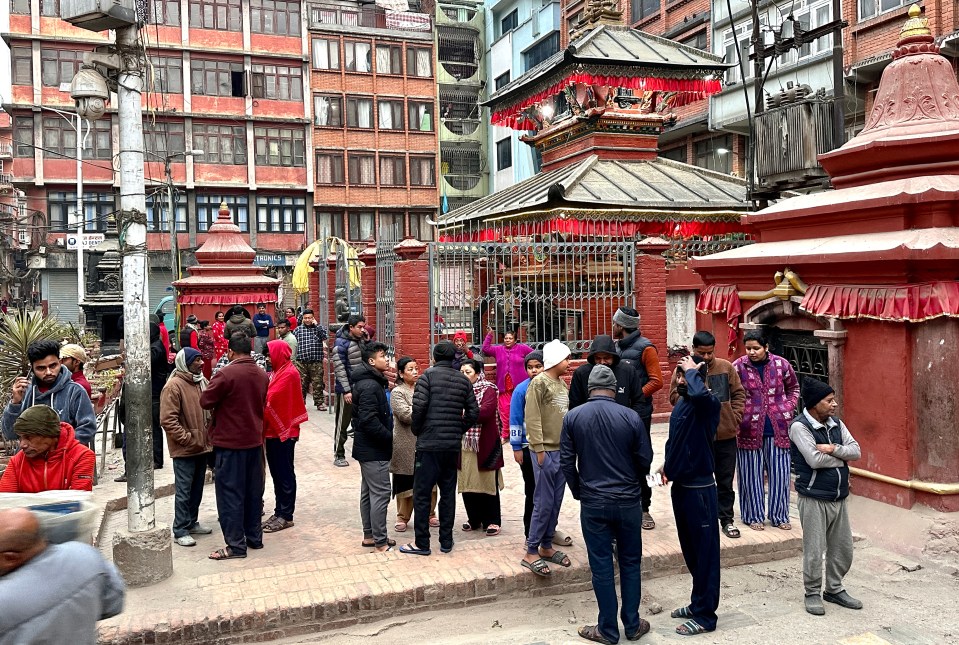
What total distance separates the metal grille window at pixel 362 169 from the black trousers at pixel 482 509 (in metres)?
36.1

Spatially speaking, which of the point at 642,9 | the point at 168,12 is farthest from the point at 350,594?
the point at 168,12

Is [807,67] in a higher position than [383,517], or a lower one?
higher

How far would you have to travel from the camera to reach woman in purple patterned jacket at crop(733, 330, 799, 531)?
709 cm

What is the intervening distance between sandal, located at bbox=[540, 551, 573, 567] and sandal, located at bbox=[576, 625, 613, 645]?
0.90 m

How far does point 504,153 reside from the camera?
4350cm

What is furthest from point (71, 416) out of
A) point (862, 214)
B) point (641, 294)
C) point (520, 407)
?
point (641, 294)

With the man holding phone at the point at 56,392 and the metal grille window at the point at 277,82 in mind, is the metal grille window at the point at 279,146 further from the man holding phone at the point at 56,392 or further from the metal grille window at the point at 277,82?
the man holding phone at the point at 56,392

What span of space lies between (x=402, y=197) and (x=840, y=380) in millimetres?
36715

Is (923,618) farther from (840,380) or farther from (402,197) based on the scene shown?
(402,197)

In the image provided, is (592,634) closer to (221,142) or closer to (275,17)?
(221,142)

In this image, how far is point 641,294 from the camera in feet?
41.5

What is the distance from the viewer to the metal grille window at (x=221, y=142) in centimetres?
3856

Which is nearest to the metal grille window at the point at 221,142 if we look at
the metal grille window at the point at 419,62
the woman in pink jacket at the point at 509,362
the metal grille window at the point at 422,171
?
the metal grille window at the point at 422,171

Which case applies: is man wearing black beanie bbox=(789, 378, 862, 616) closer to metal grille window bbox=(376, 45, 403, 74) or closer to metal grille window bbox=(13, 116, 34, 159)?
metal grille window bbox=(13, 116, 34, 159)
